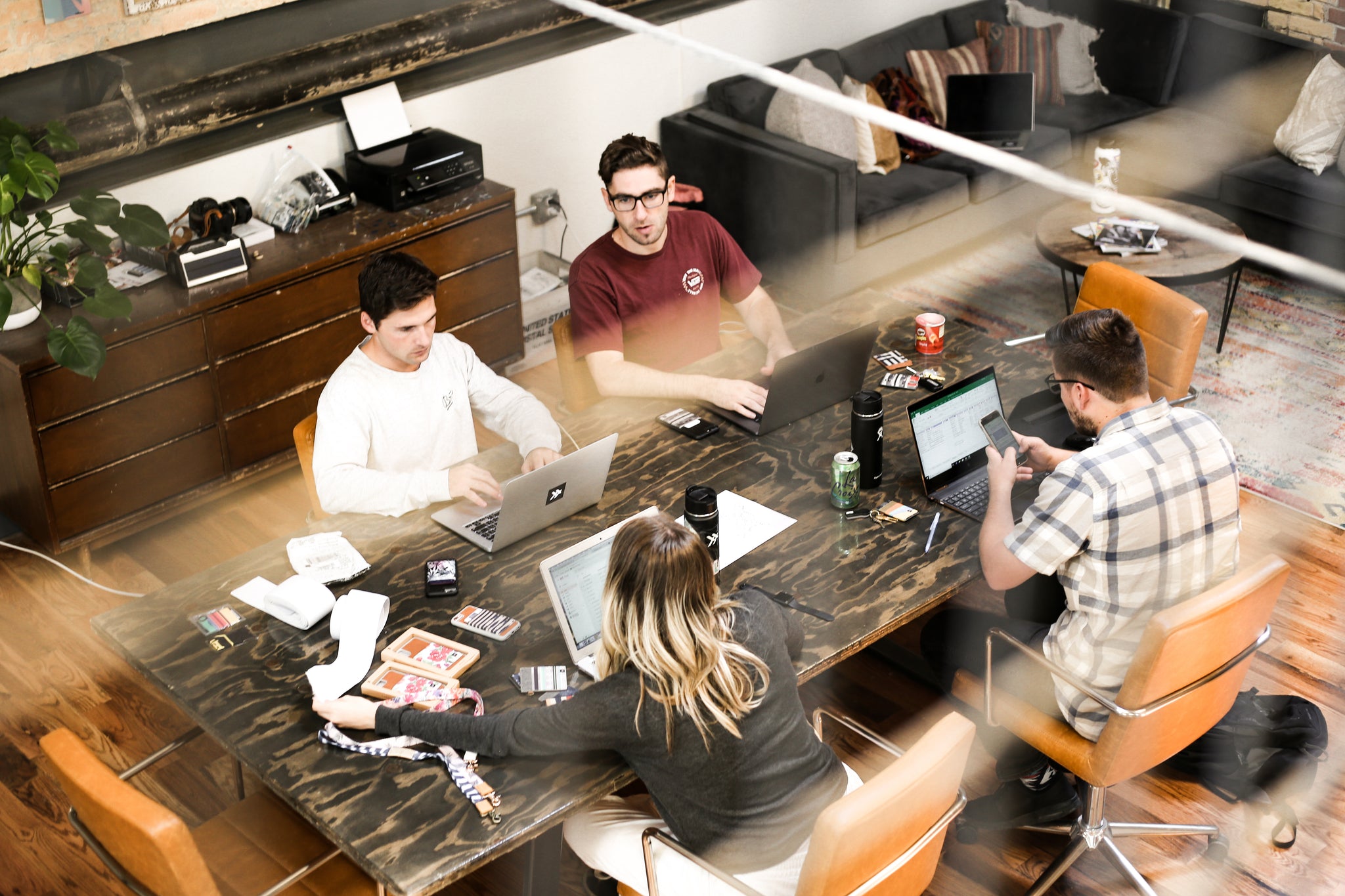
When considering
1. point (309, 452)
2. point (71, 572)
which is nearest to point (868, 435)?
point (309, 452)

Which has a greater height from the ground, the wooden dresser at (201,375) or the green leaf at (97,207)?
the green leaf at (97,207)

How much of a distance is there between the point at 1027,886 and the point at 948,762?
2.41 ft

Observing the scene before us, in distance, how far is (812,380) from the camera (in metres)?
2.26

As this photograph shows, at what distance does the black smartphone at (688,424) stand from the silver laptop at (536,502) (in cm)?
24

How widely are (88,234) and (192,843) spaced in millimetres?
1592

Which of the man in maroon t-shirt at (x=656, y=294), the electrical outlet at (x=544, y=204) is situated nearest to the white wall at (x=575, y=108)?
the electrical outlet at (x=544, y=204)

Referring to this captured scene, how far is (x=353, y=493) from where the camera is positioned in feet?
6.77

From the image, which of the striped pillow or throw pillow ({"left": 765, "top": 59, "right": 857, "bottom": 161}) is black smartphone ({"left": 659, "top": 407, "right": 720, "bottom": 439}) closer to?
throw pillow ({"left": 765, "top": 59, "right": 857, "bottom": 161})

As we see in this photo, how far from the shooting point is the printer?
3156 millimetres

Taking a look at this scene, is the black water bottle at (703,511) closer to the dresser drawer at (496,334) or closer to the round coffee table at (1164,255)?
the dresser drawer at (496,334)

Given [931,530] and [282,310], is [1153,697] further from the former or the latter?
[282,310]

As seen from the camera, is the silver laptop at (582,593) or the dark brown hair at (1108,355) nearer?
the silver laptop at (582,593)

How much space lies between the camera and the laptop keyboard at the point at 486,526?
6.63 ft

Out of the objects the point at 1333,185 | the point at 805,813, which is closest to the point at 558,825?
the point at 805,813
